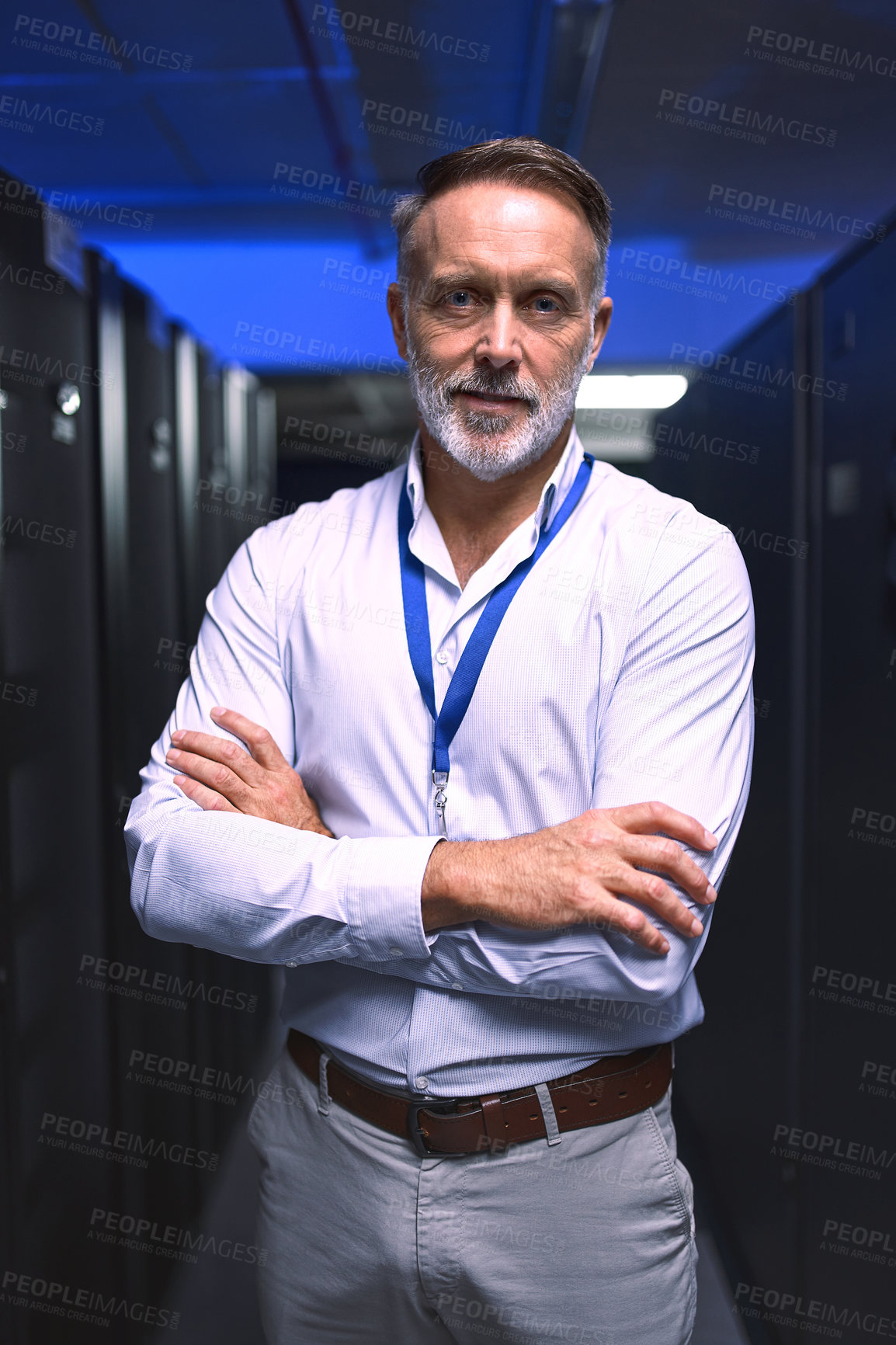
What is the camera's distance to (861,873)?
2055mm

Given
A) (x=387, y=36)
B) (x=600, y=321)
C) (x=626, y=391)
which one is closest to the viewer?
(x=600, y=321)

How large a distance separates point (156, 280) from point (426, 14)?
7.78 feet

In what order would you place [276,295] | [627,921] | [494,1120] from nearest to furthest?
[627,921]
[494,1120]
[276,295]

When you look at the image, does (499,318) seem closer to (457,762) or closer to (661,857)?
(457,762)

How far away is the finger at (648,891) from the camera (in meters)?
1.20

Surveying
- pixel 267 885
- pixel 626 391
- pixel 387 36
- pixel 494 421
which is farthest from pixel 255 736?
pixel 626 391

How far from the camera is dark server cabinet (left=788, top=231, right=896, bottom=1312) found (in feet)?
6.30

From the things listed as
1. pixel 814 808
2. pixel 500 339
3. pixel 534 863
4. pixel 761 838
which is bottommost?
pixel 761 838

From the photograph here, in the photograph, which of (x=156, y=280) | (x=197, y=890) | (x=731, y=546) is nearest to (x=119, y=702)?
(x=197, y=890)

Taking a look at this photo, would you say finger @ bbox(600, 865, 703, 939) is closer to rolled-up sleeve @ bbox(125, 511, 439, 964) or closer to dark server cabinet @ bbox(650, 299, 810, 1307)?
rolled-up sleeve @ bbox(125, 511, 439, 964)

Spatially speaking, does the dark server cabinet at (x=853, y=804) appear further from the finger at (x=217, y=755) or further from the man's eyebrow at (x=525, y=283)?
the finger at (x=217, y=755)

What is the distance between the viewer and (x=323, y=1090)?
1466mm

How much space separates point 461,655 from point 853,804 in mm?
1118

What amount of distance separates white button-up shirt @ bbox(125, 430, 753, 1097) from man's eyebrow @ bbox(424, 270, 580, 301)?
0.78 ft
